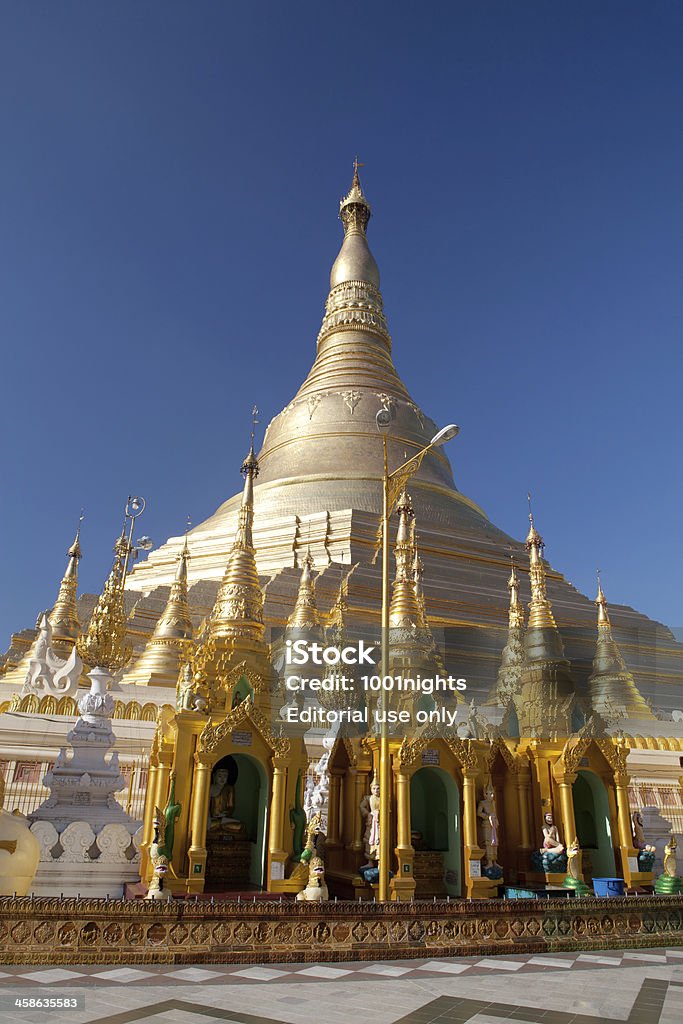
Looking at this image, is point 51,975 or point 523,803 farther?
point 523,803

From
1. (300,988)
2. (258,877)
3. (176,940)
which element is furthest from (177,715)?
(300,988)

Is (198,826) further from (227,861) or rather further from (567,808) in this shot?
(567,808)

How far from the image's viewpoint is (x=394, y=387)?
134ft

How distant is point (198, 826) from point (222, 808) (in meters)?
1.43

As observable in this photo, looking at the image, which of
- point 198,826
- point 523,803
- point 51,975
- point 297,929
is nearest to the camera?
point 51,975

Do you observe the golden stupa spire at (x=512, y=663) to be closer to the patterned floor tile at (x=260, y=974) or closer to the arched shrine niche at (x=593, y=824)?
the arched shrine niche at (x=593, y=824)

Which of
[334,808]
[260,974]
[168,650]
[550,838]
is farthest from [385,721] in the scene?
[168,650]

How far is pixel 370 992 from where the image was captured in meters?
5.98

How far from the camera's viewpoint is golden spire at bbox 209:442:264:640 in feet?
60.0

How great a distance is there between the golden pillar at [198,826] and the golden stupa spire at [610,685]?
17.2 meters

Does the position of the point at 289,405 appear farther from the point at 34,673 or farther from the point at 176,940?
the point at 176,940

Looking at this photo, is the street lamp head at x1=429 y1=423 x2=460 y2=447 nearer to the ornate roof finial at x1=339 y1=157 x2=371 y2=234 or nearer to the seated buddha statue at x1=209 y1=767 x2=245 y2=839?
the seated buddha statue at x1=209 y1=767 x2=245 y2=839

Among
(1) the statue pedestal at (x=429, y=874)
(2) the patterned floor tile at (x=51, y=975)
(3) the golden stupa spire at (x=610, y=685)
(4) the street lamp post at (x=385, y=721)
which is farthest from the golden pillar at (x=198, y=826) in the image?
(3) the golden stupa spire at (x=610, y=685)

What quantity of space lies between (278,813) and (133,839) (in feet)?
8.07
